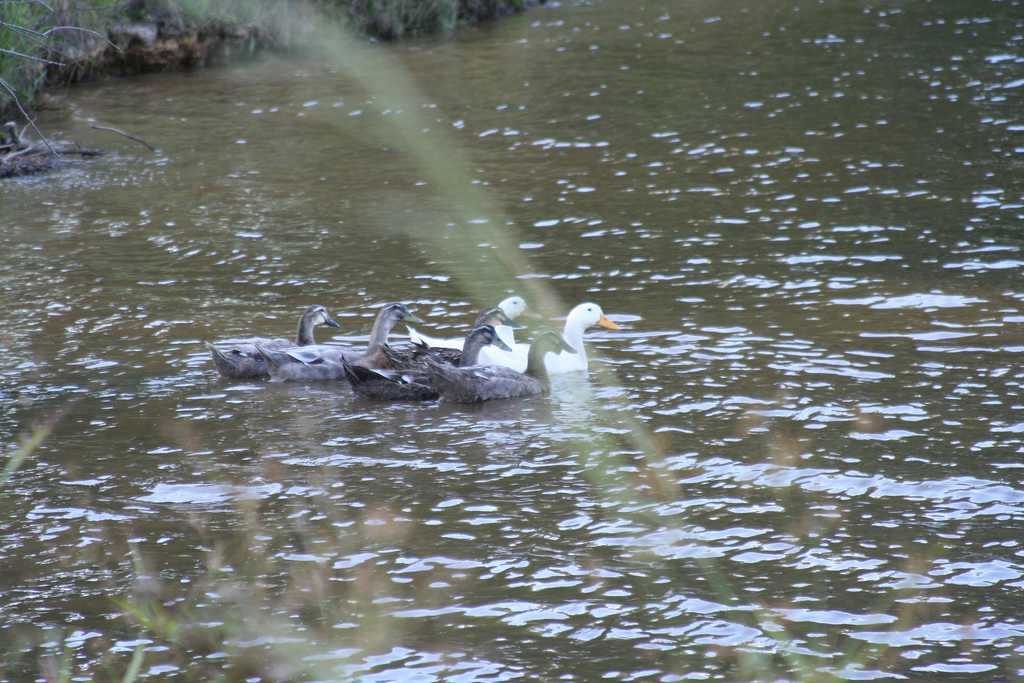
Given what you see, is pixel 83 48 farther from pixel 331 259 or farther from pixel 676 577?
pixel 676 577

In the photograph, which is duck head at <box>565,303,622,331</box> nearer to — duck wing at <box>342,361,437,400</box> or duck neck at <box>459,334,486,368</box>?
duck neck at <box>459,334,486,368</box>

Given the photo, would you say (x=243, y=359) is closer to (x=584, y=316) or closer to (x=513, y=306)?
(x=513, y=306)

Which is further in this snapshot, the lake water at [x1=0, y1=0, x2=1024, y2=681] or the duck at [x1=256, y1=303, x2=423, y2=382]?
the duck at [x1=256, y1=303, x2=423, y2=382]

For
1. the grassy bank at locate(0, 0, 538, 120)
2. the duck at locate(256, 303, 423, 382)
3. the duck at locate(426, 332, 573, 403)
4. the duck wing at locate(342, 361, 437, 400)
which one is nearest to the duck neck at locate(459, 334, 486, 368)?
the duck at locate(426, 332, 573, 403)

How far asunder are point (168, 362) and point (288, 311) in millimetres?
1730

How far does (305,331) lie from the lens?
42.6 ft

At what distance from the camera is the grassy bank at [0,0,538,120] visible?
26.2 m

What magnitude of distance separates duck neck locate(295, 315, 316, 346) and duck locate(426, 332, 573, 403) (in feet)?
4.80

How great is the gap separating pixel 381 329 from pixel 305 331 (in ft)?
2.54

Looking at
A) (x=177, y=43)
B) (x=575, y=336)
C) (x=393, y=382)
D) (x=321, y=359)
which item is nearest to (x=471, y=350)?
(x=393, y=382)

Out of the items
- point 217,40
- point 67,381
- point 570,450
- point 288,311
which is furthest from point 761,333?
point 217,40

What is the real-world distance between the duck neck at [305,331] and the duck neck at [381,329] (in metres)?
0.58

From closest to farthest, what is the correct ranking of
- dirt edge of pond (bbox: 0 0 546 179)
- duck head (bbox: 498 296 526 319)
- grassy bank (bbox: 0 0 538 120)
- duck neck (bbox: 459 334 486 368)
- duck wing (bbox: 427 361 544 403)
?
duck wing (bbox: 427 361 544 403) < duck neck (bbox: 459 334 486 368) < duck head (bbox: 498 296 526 319) < grassy bank (bbox: 0 0 538 120) < dirt edge of pond (bbox: 0 0 546 179)

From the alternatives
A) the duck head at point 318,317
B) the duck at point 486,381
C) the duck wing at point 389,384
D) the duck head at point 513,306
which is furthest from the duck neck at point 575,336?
the duck head at point 318,317
